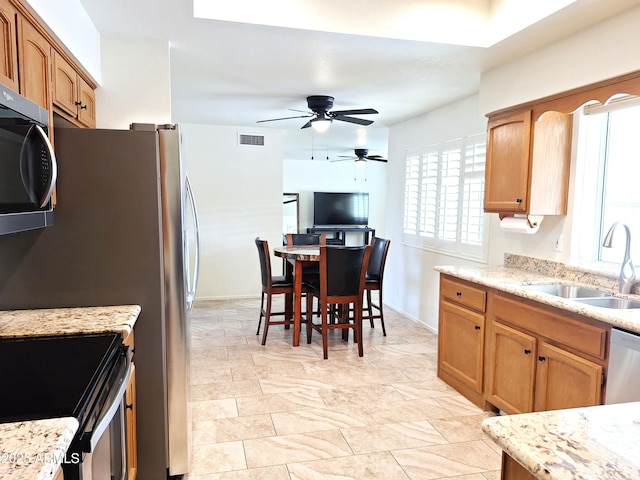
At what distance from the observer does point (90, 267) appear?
78.5 inches

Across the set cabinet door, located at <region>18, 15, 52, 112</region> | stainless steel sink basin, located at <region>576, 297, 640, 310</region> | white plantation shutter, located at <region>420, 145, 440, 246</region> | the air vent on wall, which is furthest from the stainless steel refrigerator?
the air vent on wall

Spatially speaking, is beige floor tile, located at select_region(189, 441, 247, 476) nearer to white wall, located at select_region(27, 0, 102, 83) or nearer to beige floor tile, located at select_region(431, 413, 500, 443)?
beige floor tile, located at select_region(431, 413, 500, 443)

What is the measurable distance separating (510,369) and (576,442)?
192 centimetres

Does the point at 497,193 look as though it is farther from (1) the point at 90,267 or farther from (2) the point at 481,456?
(1) the point at 90,267

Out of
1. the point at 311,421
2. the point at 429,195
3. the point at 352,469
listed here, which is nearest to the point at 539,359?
the point at 352,469

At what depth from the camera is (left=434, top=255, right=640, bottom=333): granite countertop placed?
1.96m

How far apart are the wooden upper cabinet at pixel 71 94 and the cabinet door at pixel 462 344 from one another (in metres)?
2.74

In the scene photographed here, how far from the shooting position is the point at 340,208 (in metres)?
9.31

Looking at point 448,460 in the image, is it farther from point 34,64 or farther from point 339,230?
point 339,230

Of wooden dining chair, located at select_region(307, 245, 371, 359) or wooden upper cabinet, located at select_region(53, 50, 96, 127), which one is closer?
wooden upper cabinet, located at select_region(53, 50, 96, 127)

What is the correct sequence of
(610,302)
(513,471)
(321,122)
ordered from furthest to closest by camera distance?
(321,122)
(610,302)
(513,471)

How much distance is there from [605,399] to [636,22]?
1.83 meters

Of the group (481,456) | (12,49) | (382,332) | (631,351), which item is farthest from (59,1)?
(382,332)

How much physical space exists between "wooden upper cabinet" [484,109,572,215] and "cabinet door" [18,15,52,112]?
8.99 feet
